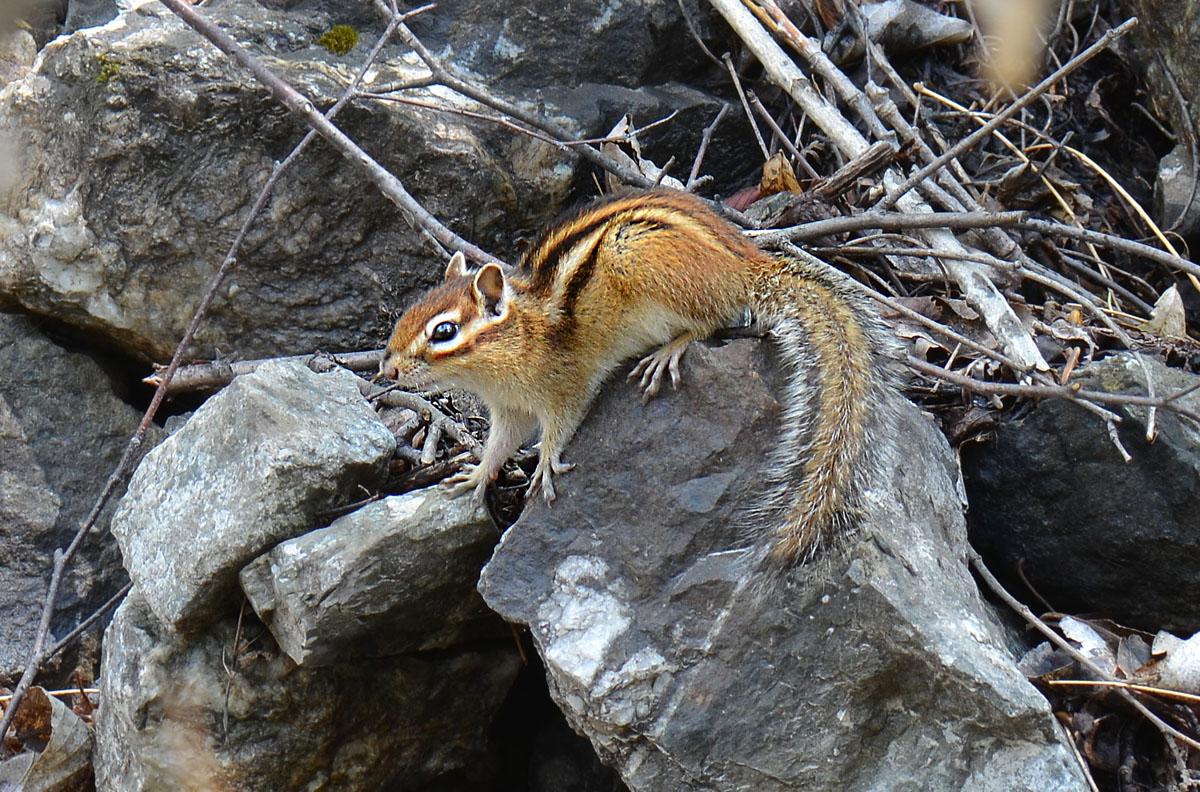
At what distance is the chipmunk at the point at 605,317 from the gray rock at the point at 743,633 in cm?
19

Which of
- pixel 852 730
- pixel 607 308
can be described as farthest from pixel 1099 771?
pixel 607 308

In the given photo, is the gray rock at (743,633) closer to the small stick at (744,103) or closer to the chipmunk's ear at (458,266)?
the chipmunk's ear at (458,266)

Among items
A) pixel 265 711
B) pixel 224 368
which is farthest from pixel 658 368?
pixel 224 368

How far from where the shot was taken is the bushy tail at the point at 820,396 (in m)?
3.16

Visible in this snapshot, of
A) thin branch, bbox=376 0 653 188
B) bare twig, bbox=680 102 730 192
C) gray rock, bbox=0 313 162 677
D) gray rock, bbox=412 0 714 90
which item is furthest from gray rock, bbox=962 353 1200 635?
gray rock, bbox=0 313 162 677

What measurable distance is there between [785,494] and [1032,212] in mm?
2811

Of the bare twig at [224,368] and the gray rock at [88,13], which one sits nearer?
the bare twig at [224,368]

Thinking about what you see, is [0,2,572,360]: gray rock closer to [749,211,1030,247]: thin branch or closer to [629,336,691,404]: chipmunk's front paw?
[749,211,1030,247]: thin branch

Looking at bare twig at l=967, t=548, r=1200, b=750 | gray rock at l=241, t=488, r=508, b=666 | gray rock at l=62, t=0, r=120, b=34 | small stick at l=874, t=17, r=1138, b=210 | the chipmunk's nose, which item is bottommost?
bare twig at l=967, t=548, r=1200, b=750

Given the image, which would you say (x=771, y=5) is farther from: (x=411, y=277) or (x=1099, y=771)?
(x=1099, y=771)

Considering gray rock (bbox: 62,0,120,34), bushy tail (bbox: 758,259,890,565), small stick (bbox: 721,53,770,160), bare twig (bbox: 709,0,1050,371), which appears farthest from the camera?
gray rock (bbox: 62,0,120,34)

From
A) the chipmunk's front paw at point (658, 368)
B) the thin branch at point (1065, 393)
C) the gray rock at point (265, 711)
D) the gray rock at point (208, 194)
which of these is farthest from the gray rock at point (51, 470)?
the thin branch at point (1065, 393)

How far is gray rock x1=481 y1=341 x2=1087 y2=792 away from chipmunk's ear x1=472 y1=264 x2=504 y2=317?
658 mm

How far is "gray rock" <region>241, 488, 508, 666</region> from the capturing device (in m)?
3.55
